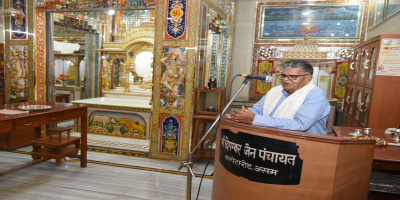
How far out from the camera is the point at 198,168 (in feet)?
13.6

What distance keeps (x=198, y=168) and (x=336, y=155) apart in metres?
2.92

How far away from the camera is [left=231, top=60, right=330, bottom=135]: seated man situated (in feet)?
6.06

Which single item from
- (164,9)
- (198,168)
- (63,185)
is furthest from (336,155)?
(164,9)

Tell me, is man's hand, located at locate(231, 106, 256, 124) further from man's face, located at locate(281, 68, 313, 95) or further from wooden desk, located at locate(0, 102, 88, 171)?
wooden desk, located at locate(0, 102, 88, 171)

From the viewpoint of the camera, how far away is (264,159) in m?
1.57

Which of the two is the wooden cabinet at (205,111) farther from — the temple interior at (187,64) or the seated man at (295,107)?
the seated man at (295,107)

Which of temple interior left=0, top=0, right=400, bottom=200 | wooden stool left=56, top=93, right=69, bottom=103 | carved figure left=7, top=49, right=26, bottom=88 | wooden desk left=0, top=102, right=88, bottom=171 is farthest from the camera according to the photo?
wooden stool left=56, top=93, right=69, bottom=103

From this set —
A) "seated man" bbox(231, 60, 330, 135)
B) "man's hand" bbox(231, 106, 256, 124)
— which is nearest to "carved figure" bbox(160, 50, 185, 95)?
"seated man" bbox(231, 60, 330, 135)

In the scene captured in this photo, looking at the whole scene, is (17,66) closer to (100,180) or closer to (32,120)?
(32,120)

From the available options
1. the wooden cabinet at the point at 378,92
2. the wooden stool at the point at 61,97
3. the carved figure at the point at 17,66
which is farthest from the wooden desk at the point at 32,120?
the wooden cabinet at the point at 378,92

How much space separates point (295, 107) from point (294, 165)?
724mm

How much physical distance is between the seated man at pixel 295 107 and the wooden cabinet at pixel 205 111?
1968mm

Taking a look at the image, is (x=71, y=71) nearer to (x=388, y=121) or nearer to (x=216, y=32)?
(x=216, y=32)

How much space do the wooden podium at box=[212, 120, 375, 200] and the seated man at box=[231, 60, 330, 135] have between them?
0.23 meters
